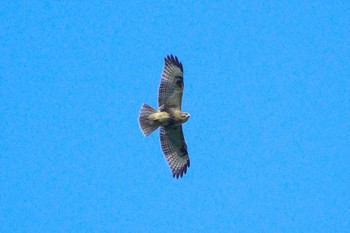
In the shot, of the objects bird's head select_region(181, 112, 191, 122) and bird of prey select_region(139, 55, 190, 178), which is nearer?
bird of prey select_region(139, 55, 190, 178)

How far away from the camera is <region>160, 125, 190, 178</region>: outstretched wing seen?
22.6m

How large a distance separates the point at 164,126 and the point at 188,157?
1409mm

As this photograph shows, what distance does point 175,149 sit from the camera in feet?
75.4

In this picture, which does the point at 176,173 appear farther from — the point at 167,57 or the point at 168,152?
the point at 167,57

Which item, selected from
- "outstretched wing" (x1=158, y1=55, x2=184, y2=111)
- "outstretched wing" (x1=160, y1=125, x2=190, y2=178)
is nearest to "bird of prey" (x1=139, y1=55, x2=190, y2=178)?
"outstretched wing" (x1=158, y1=55, x2=184, y2=111)

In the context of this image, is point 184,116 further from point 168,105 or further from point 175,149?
point 175,149

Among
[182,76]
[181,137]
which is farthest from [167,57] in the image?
[181,137]

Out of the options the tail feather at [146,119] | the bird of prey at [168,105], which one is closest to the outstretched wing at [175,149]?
the bird of prey at [168,105]

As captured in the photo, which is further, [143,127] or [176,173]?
[176,173]

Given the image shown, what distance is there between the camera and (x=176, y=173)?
23078 mm

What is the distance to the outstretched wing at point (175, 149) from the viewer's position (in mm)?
22641

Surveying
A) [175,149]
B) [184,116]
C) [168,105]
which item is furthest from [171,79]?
[175,149]

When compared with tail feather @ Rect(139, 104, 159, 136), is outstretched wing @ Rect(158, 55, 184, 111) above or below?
above

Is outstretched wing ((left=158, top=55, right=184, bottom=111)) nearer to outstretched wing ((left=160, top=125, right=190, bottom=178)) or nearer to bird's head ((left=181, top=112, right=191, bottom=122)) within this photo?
bird's head ((left=181, top=112, right=191, bottom=122))
